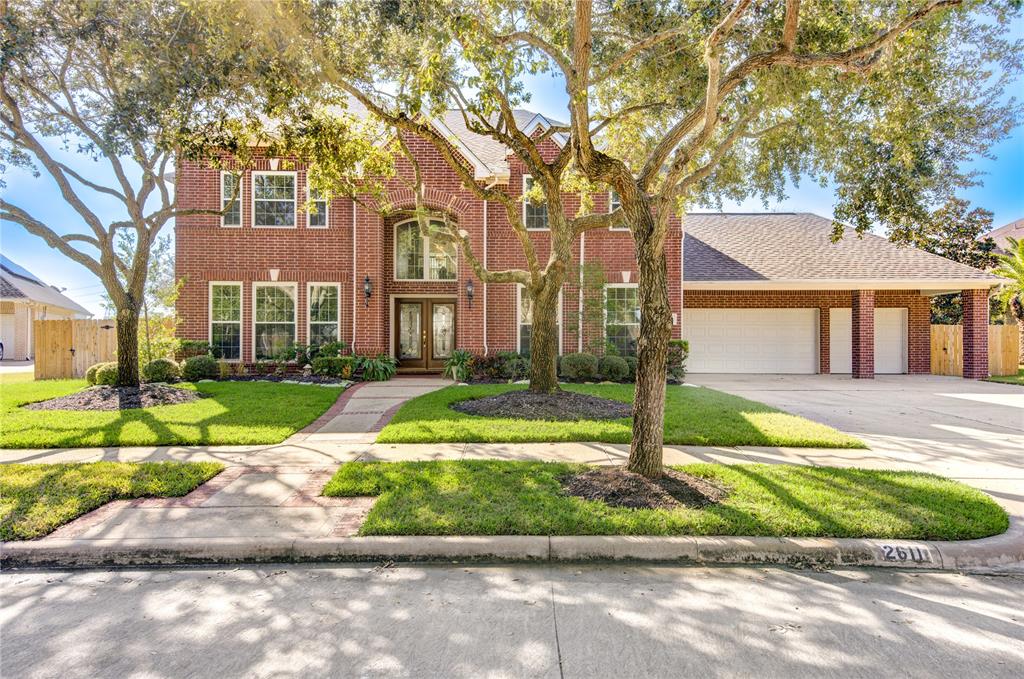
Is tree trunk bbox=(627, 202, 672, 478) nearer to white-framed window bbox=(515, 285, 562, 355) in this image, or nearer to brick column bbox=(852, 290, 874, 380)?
white-framed window bbox=(515, 285, 562, 355)

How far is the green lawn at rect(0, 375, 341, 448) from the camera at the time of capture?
717 cm

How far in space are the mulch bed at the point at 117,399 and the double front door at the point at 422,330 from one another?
20.6ft

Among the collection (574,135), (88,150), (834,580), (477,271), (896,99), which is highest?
(896,99)

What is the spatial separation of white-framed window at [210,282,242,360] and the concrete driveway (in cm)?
1351

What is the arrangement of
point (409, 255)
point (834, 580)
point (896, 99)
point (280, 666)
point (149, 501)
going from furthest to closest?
point (409, 255) < point (896, 99) < point (149, 501) < point (834, 580) < point (280, 666)

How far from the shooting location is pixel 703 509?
4.50 m

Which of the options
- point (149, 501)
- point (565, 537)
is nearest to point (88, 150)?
point (149, 501)

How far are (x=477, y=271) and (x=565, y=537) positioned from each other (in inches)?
254

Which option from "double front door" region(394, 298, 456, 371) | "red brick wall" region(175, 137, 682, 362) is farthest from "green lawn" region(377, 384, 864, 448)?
"double front door" region(394, 298, 456, 371)

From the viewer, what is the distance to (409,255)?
16.0 meters

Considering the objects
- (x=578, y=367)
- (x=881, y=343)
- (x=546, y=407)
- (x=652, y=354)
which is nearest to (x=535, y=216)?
(x=578, y=367)

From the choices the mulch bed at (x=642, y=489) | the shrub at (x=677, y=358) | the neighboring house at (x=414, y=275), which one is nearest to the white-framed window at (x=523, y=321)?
the neighboring house at (x=414, y=275)

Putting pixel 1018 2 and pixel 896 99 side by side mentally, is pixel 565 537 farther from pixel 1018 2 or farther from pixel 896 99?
pixel 896 99

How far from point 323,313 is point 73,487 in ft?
33.5
